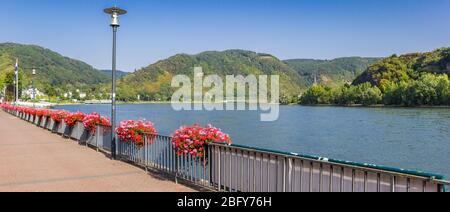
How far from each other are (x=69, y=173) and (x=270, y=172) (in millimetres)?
5683

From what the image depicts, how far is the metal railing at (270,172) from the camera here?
528cm

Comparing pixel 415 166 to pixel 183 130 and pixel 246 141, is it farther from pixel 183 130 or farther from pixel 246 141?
pixel 183 130

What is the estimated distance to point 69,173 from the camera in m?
10.5

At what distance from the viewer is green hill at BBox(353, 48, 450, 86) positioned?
148 m

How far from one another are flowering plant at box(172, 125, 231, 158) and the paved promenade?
77cm

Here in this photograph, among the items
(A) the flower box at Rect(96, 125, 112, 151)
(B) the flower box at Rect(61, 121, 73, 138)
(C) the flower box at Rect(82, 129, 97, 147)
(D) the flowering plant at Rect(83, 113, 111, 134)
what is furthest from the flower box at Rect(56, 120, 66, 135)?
(A) the flower box at Rect(96, 125, 112, 151)

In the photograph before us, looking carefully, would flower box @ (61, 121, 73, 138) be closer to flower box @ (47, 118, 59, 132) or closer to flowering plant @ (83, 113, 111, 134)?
flower box @ (47, 118, 59, 132)

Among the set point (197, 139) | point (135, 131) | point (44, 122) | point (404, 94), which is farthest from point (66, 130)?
point (404, 94)

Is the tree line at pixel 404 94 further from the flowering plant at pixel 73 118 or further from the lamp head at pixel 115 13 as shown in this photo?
the lamp head at pixel 115 13

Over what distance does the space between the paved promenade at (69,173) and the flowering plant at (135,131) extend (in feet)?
2.39

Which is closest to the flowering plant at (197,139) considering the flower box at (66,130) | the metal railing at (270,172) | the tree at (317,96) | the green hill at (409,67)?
the metal railing at (270,172)
